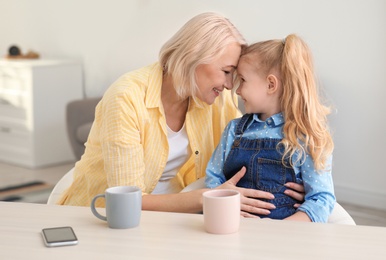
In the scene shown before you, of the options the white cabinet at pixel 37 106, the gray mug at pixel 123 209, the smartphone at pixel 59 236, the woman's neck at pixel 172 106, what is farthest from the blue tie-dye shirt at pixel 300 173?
the white cabinet at pixel 37 106

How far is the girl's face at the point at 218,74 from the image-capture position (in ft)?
7.59

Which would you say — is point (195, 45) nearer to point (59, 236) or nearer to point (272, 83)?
point (272, 83)

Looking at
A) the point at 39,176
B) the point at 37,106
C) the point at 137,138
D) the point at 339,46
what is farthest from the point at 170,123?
the point at 37,106

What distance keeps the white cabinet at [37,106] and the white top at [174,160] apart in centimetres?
324

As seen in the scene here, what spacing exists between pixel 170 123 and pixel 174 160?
0.43 ft

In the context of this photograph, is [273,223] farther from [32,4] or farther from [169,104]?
[32,4]

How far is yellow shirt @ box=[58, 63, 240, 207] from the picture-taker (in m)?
2.23

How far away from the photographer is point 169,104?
2498mm

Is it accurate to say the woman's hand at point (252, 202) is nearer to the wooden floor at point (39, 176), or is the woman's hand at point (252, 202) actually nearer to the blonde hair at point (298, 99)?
the blonde hair at point (298, 99)

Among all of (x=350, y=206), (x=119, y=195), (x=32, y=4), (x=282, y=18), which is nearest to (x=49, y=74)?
(x=32, y=4)

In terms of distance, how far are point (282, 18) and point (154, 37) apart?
114 centimetres

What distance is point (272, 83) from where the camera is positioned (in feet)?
7.42


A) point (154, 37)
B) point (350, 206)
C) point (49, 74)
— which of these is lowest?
point (350, 206)

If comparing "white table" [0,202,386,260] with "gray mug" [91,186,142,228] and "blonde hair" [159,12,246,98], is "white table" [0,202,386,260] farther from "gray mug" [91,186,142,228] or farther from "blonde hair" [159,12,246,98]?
"blonde hair" [159,12,246,98]
